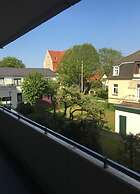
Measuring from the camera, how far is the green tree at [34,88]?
7.62 meters

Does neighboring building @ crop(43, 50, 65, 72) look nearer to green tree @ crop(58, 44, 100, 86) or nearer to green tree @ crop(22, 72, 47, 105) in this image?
green tree @ crop(22, 72, 47, 105)

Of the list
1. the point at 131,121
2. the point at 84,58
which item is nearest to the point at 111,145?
the point at 131,121

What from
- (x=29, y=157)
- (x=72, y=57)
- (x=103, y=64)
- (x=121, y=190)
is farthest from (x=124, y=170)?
(x=103, y=64)

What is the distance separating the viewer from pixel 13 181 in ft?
14.3

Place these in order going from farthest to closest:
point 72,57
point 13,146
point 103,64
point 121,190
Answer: point 103,64
point 72,57
point 13,146
point 121,190

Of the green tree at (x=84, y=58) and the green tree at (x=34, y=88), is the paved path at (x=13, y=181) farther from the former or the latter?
the green tree at (x=84, y=58)

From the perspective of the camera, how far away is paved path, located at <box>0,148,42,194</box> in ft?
12.9

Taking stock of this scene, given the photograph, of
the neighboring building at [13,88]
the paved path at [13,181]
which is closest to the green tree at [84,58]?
the neighboring building at [13,88]

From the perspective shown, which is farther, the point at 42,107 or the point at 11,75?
the point at 11,75

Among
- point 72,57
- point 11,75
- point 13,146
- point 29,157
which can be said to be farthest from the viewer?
point 72,57

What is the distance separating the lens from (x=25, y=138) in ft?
15.8

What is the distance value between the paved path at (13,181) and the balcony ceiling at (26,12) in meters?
1.58

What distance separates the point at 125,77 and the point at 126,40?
2419cm

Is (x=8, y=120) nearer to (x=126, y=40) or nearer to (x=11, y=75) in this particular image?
(x=126, y=40)
